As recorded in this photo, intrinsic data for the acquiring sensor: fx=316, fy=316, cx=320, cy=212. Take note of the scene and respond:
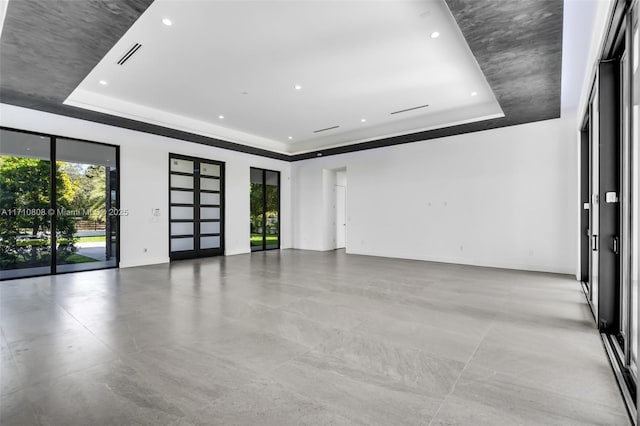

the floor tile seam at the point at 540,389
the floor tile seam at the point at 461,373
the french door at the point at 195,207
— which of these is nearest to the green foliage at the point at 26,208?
the french door at the point at 195,207

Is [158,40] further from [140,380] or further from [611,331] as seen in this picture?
[611,331]

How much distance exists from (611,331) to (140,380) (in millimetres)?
4841

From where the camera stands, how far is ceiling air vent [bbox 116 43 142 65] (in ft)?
16.1

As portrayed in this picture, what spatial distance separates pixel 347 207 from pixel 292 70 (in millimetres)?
6222

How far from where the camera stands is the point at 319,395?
2.37 meters

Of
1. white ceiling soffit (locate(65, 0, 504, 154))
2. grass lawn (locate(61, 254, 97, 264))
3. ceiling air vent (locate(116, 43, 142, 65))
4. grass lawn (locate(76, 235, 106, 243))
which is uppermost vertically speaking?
white ceiling soffit (locate(65, 0, 504, 154))

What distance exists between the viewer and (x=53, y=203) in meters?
7.20

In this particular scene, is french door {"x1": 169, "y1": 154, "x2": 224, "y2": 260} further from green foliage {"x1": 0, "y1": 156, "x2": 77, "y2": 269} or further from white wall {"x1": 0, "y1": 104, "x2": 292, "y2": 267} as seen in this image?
green foliage {"x1": 0, "y1": 156, "x2": 77, "y2": 269}

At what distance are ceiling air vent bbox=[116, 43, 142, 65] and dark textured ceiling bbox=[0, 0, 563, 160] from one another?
49 centimetres

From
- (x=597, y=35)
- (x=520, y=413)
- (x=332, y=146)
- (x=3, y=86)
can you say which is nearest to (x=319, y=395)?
(x=520, y=413)

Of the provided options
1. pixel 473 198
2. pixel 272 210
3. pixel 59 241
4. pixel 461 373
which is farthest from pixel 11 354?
pixel 272 210

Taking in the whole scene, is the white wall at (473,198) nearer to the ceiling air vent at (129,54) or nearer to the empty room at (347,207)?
the empty room at (347,207)

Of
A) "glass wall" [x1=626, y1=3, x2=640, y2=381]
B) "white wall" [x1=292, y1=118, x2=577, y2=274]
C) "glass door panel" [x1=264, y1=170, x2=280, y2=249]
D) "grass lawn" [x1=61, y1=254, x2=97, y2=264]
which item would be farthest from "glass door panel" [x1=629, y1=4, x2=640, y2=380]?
"glass door panel" [x1=264, y1=170, x2=280, y2=249]

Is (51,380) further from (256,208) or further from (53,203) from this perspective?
(256,208)
